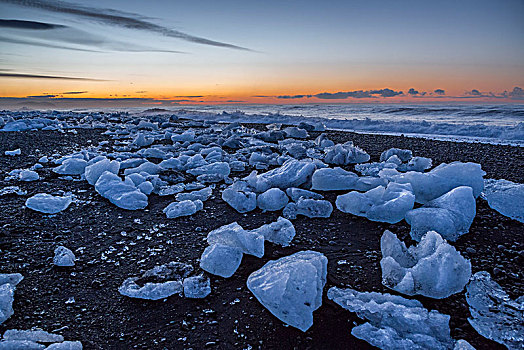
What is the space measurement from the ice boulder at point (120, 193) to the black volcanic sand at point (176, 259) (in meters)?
0.07

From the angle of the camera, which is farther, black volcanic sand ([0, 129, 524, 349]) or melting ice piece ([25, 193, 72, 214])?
melting ice piece ([25, 193, 72, 214])

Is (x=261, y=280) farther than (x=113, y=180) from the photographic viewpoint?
No

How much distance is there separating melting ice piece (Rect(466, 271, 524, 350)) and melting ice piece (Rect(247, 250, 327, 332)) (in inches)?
25.9

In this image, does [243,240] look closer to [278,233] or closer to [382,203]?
[278,233]

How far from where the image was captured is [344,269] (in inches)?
67.7

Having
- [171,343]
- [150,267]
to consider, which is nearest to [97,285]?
[150,267]

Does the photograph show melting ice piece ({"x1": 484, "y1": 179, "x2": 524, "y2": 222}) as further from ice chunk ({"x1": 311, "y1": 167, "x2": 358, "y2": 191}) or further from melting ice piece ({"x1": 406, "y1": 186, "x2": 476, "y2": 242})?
ice chunk ({"x1": 311, "y1": 167, "x2": 358, "y2": 191})

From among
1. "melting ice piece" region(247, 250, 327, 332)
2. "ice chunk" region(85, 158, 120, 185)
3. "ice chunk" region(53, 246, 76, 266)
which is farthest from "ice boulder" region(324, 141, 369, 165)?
"ice chunk" region(53, 246, 76, 266)

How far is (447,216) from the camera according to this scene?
1.99m

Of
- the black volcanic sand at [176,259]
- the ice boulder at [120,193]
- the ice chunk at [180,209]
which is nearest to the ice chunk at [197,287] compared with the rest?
the black volcanic sand at [176,259]

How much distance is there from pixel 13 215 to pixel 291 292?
2357 mm

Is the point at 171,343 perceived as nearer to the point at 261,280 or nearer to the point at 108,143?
the point at 261,280

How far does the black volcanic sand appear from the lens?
4.14ft

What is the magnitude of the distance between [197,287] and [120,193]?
5.38 ft
